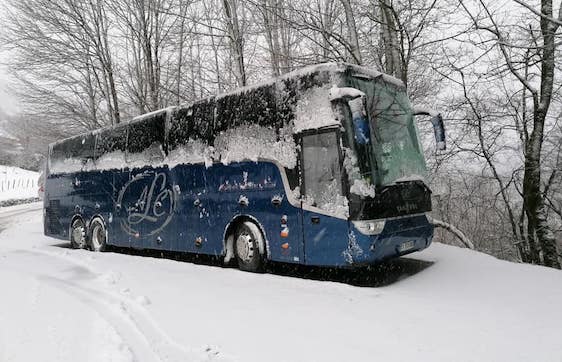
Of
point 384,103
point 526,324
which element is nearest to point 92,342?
point 526,324

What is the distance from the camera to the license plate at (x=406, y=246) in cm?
642

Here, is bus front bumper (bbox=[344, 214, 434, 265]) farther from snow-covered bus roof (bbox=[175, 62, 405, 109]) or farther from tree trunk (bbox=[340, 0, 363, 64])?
tree trunk (bbox=[340, 0, 363, 64])

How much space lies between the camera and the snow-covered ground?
144 inches

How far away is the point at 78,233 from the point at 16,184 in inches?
1341

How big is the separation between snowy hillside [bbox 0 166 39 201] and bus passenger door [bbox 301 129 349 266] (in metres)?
34.3

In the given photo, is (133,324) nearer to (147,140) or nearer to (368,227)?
(368,227)

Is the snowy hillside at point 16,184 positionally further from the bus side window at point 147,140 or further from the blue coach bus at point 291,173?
the blue coach bus at point 291,173

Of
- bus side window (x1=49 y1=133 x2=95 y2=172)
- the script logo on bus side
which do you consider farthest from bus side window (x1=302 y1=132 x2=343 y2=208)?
bus side window (x1=49 y1=133 x2=95 y2=172)

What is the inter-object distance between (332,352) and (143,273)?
183 inches

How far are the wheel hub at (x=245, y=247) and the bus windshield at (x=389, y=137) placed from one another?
2509 mm

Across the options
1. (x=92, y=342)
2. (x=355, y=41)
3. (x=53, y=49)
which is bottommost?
(x=92, y=342)

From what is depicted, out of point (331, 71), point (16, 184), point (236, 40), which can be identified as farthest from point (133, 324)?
point (16, 184)

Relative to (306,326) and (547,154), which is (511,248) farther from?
(306,326)

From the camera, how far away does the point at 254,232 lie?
7.25 meters
